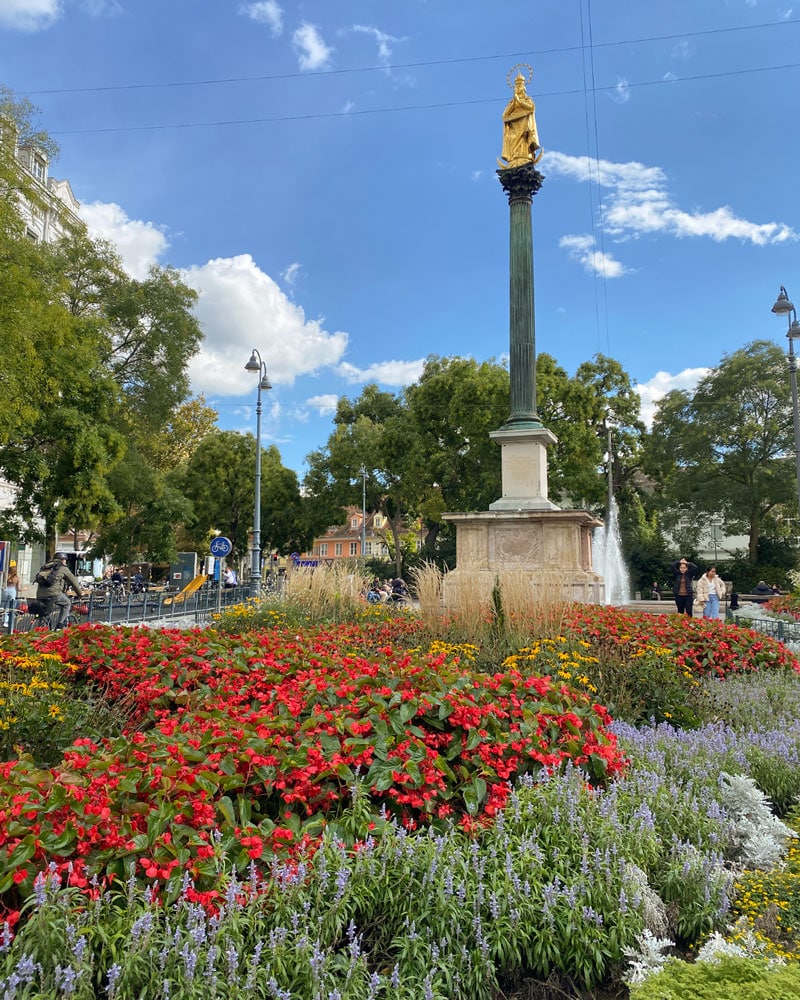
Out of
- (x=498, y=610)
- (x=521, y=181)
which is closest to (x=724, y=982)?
(x=498, y=610)

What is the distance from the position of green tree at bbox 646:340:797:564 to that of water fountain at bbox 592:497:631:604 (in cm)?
396

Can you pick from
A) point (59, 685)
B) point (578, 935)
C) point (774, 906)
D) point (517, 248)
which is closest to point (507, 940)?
point (578, 935)

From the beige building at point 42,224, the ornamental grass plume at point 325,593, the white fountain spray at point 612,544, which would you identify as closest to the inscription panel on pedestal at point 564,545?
the ornamental grass plume at point 325,593

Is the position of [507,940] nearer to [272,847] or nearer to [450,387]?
[272,847]

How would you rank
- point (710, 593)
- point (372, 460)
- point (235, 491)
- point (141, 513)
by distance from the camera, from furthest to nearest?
point (235, 491) < point (372, 460) < point (141, 513) < point (710, 593)

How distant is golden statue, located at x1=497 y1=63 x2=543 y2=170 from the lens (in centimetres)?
1537

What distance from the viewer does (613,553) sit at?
30141 mm

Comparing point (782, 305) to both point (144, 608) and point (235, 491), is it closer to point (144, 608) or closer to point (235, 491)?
point (144, 608)

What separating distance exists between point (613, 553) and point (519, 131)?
1972 centimetres

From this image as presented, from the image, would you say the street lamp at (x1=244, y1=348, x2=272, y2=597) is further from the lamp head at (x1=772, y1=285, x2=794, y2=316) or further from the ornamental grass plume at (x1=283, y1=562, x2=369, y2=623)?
the lamp head at (x1=772, y1=285, x2=794, y2=316)

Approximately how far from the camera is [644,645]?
611 cm

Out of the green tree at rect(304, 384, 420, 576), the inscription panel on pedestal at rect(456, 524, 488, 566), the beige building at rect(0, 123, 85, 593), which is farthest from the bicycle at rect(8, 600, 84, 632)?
the green tree at rect(304, 384, 420, 576)

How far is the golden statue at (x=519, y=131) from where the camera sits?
15367mm

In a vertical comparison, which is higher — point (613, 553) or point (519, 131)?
point (519, 131)
